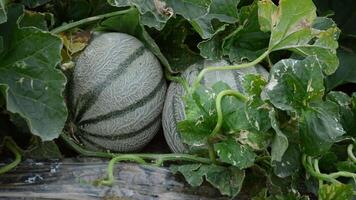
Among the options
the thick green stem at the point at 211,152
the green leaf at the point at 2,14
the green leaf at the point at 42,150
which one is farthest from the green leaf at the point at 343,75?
the green leaf at the point at 2,14

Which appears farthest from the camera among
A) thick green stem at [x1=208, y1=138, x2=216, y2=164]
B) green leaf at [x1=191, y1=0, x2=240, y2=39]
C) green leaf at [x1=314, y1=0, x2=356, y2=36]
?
green leaf at [x1=314, y1=0, x2=356, y2=36]

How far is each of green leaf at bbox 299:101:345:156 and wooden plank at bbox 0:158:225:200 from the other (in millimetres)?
189

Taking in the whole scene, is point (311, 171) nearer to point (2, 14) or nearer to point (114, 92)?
point (114, 92)

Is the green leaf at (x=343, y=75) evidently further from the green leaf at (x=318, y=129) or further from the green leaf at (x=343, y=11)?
the green leaf at (x=318, y=129)

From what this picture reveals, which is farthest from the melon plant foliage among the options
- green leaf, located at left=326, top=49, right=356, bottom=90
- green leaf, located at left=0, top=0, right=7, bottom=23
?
green leaf, located at left=326, top=49, right=356, bottom=90

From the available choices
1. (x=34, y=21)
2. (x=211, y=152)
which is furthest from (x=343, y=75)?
(x=34, y=21)

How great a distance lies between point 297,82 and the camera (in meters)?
1.19

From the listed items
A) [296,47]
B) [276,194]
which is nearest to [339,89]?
[296,47]

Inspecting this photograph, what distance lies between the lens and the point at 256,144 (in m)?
1.22

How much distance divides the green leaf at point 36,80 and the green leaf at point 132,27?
0.76ft

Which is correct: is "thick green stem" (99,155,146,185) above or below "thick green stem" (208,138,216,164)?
below

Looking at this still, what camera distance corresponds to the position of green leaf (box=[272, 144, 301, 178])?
120 cm

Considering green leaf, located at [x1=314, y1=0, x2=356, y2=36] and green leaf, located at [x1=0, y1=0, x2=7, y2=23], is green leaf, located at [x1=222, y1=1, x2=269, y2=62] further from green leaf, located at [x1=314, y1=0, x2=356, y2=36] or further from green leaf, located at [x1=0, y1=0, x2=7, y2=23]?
green leaf, located at [x1=0, y1=0, x2=7, y2=23]

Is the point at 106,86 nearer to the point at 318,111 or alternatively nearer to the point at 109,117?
the point at 109,117
